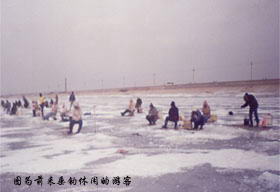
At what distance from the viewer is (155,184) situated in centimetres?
595

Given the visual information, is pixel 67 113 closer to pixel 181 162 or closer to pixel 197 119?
pixel 197 119

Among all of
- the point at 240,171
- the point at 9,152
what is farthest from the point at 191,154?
the point at 9,152

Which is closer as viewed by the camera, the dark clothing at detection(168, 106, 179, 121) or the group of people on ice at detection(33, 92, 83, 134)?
the group of people on ice at detection(33, 92, 83, 134)

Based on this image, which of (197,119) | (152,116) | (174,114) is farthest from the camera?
(152,116)

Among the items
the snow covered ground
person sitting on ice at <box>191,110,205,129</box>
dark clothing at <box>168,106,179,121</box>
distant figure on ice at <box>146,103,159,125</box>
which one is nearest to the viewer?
the snow covered ground

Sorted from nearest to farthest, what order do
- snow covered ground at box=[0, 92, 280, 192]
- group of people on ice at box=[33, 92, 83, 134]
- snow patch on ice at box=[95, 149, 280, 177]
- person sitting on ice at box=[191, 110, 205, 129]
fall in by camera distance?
snow covered ground at box=[0, 92, 280, 192], snow patch on ice at box=[95, 149, 280, 177], group of people on ice at box=[33, 92, 83, 134], person sitting on ice at box=[191, 110, 205, 129]

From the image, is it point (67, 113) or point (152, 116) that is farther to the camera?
point (67, 113)

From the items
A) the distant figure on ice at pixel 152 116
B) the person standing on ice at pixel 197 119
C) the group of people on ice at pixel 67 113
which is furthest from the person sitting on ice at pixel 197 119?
the group of people on ice at pixel 67 113

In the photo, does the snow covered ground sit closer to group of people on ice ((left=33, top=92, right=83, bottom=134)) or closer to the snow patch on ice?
the snow patch on ice

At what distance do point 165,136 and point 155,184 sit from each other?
→ 5929 millimetres

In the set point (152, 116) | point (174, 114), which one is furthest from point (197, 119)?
point (152, 116)

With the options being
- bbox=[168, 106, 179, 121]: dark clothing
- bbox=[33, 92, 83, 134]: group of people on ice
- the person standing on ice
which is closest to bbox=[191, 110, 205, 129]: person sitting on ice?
the person standing on ice

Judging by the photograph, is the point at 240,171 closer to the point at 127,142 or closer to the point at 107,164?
the point at 107,164

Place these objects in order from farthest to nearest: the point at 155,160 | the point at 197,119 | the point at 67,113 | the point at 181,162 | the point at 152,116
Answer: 1. the point at 67,113
2. the point at 152,116
3. the point at 197,119
4. the point at 155,160
5. the point at 181,162
